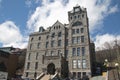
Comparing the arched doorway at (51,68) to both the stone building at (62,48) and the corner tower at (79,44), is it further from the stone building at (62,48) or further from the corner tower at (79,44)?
the corner tower at (79,44)

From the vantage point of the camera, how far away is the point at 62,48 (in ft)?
159

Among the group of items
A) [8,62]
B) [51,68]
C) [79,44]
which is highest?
[79,44]

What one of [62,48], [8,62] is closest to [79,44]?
[62,48]

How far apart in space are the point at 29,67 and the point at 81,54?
20118 millimetres

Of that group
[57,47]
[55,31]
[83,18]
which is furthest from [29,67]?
[83,18]

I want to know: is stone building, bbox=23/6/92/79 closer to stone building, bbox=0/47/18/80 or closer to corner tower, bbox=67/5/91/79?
corner tower, bbox=67/5/91/79

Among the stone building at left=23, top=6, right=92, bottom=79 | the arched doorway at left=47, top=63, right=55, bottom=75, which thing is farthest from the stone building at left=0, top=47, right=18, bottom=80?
the arched doorway at left=47, top=63, right=55, bottom=75

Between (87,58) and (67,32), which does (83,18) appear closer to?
(67,32)

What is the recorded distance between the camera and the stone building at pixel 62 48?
4359 cm

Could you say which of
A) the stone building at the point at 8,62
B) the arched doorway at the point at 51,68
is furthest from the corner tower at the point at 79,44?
the stone building at the point at 8,62

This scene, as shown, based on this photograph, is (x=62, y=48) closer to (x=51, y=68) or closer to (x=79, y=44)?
(x=79, y=44)

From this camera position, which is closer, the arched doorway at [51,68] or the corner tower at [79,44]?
the corner tower at [79,44]

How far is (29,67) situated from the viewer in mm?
51656

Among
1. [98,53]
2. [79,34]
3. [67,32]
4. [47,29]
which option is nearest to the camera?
[79,34]
